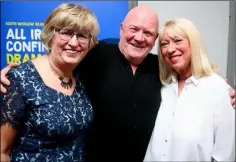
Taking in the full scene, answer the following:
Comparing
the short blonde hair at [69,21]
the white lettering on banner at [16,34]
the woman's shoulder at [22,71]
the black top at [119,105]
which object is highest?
the short blonde hair at [69,21]

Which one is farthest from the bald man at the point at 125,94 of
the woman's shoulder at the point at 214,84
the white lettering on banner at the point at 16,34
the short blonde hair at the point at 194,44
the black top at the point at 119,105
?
the white lettering on banner at the point at 16,34

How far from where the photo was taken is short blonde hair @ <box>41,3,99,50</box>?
1.23 m

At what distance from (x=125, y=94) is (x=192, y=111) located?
0.34 metres

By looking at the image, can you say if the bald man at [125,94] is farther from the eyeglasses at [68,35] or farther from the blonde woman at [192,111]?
the eyeglasses at [68,35]

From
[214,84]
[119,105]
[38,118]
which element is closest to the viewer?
Answer: [38,118]

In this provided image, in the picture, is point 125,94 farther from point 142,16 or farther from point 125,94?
point 142,16

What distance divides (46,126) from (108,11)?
44.1 inches

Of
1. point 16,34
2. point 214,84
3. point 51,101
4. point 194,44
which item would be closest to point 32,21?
point 16,34

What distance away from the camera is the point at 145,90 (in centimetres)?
155

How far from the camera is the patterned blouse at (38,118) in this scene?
1.17m

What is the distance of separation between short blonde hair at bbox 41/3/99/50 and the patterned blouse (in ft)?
0.54

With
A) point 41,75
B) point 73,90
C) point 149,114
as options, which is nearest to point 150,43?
point 149,114

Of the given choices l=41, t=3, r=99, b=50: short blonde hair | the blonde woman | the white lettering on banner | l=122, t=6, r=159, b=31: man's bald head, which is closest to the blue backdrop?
the white lettering on banner

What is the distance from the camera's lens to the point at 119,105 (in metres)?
1.51
